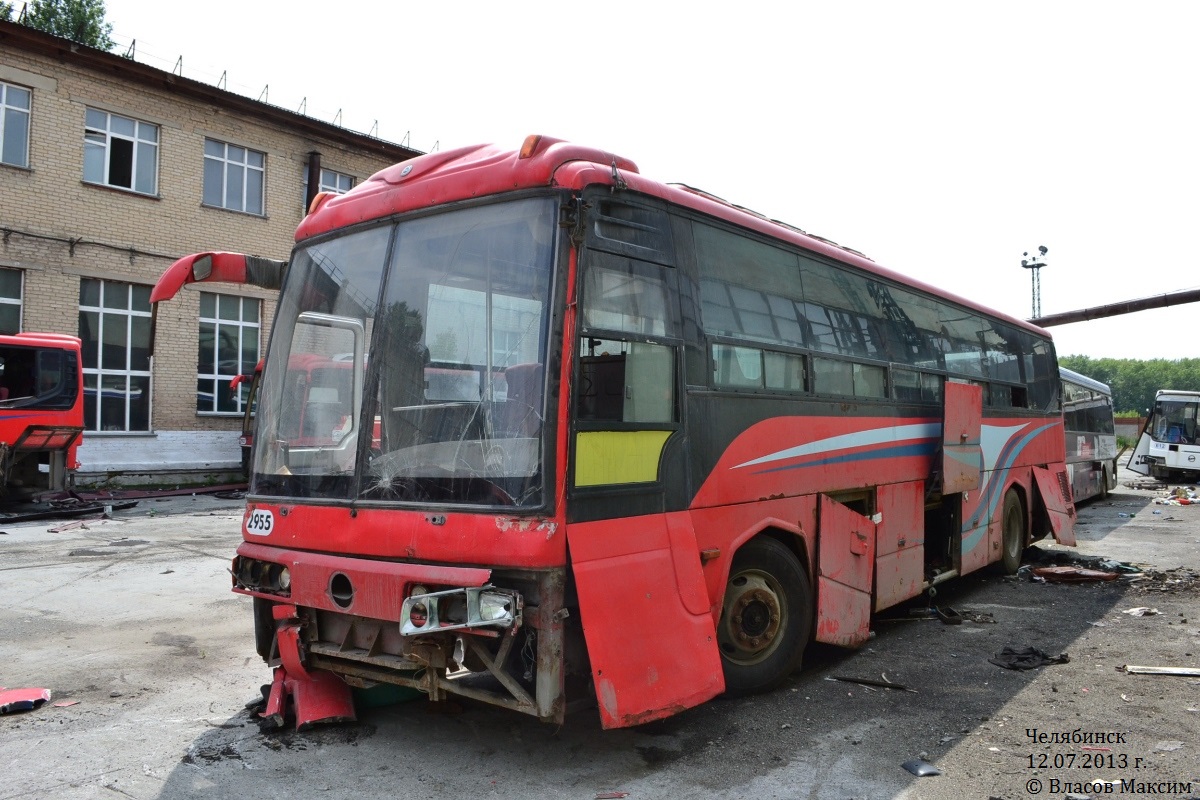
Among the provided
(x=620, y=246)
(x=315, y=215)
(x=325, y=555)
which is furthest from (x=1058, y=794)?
(x=315, y=215)

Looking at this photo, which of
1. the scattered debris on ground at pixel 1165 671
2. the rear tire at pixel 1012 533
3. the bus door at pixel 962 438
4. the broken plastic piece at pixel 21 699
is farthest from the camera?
the rear tire at pixel 1012 533

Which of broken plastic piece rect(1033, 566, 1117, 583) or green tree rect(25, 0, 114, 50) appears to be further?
green tree rect(25, 0, 114, 50)

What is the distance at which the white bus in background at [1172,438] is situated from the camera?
28.7 meters

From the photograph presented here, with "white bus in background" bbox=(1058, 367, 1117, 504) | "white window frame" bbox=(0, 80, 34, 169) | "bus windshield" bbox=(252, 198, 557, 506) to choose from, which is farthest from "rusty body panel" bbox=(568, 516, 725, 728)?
"white window frame" bbox=(0, 80, 34, 169)

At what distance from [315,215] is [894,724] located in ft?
15.1

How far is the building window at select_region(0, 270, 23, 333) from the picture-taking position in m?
17.1

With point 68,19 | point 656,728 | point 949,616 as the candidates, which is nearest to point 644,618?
point 656,728

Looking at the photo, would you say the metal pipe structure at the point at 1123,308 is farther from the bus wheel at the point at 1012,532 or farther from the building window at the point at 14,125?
the building window at the point at 14,125

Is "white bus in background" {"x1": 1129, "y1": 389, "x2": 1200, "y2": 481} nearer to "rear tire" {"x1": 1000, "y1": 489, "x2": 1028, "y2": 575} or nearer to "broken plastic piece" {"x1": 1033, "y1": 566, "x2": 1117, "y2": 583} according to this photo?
"rear tire" {"x1": 1000, "y1": 489, "x2": 1028, "y2": 575}

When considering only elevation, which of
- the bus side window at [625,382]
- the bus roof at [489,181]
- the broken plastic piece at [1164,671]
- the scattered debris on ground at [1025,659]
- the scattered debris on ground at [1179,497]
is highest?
the bus roof at [489,181]

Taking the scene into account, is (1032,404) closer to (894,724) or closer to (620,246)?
(894,724)

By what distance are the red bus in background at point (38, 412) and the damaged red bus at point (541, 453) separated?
11.4 m

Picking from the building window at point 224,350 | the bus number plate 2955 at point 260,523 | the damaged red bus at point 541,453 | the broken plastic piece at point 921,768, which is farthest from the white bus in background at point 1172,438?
the bus number plate 2955 at point 260,523

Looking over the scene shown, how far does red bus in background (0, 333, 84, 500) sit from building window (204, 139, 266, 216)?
6972mm
